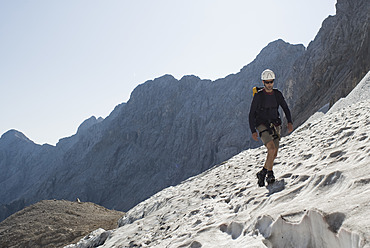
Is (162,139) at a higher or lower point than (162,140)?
higher

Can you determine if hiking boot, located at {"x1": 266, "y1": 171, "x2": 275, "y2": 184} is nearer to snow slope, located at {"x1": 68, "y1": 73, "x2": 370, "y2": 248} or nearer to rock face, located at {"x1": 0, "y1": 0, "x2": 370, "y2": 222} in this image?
snow slope, located at {"x1": 68, "y1": 73, "x2": 370, "y2": 248}

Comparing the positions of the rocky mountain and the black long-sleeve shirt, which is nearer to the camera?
the black long-sleeve shirt

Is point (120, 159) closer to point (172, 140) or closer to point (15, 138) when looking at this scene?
point (172, 140)

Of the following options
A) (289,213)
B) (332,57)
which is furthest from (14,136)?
(289,213)

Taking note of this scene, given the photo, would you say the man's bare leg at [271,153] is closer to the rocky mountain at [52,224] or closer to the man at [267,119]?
the man at [267,119]

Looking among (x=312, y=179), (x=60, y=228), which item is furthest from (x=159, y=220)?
(x=60, y=228)

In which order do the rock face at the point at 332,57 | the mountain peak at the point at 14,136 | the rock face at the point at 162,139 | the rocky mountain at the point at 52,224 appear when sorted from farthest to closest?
the mountain peak at the point at 14,136 → the rock face at the point at 162,139 → the rock face at the point at 332,57 → the rocky mountain at the point at 52,224

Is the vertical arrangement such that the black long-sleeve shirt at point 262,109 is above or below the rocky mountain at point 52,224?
above

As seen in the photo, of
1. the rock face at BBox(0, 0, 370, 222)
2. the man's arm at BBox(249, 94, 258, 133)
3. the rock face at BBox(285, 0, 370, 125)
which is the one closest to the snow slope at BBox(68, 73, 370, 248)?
the man's arm at BBox(249, 94, 258, 133)

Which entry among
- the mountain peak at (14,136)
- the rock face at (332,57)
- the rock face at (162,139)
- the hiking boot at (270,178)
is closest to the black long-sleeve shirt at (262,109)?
the hiking boot at (270,178)

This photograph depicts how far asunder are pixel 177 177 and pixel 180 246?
3707 inches

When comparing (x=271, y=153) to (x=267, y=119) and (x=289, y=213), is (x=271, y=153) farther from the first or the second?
(x=289, y=213)

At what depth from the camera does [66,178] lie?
119812 millimetres

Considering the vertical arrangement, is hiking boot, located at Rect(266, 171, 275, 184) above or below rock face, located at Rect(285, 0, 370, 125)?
below
